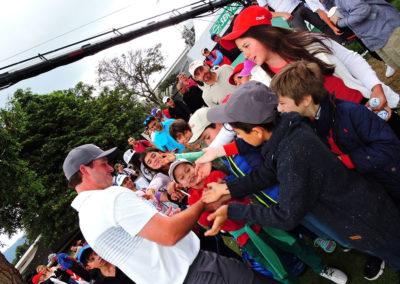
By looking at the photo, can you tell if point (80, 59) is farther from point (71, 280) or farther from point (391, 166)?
point (391, 166)

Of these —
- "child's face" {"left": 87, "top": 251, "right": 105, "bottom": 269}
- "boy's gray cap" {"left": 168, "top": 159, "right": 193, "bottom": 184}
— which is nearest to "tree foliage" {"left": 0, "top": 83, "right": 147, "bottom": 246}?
"child's face" {"left": 87, "top": 251, "right": 105, "bottom": 269}

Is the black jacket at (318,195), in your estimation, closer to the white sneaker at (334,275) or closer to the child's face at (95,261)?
the white sneaker at (334,275)

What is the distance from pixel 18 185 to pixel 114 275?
681 cm

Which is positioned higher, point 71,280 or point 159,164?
point 159,164

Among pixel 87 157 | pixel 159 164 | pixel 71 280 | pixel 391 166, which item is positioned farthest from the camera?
pixel 71 280

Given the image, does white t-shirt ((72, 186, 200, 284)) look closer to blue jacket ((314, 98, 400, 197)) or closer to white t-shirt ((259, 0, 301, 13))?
blue jacket ((314, 98, 400, 197))

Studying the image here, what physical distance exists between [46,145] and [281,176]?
47.6 feet

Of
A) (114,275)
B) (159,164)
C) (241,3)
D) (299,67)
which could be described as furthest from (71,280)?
(241,3)

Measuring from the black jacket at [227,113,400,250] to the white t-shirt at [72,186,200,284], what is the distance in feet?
1.90

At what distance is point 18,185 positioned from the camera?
7.58 metres

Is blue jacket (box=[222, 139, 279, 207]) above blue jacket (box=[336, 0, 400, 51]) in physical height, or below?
below

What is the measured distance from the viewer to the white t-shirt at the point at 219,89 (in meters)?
4.26

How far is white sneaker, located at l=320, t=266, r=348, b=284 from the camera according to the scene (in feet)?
8.08

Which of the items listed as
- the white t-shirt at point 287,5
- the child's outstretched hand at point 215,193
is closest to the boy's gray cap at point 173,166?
the child's outstretched hand at point 215,193
